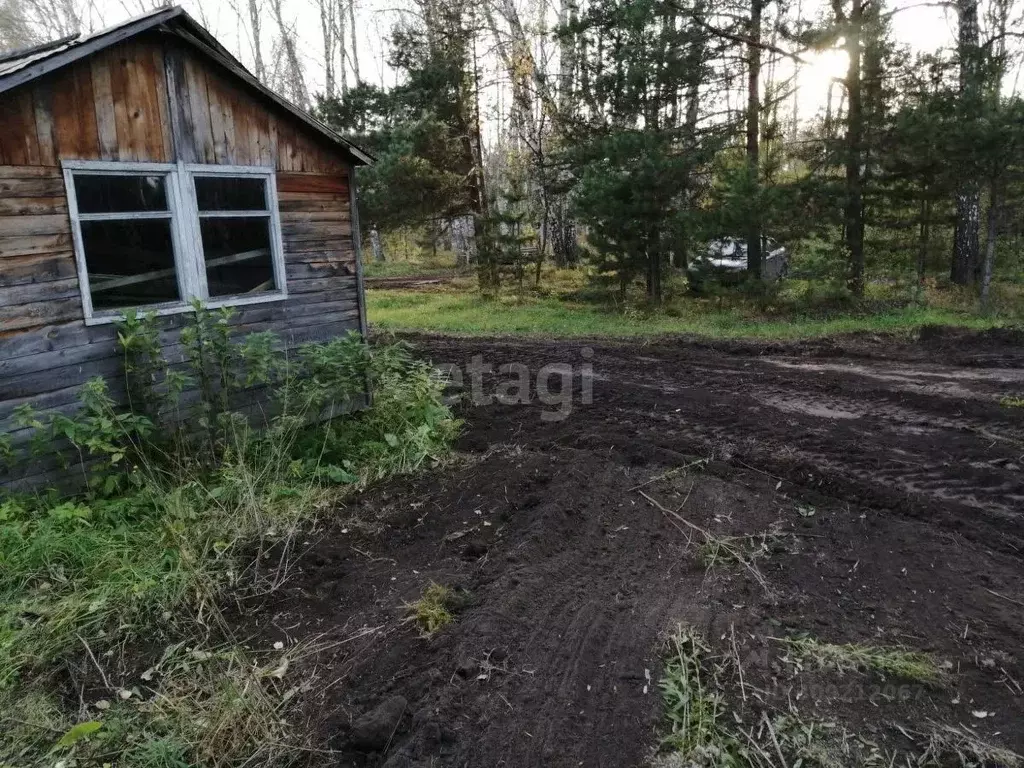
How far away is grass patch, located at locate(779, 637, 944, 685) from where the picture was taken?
3.35m

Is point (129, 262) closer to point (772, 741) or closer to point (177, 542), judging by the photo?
point (177, 542)

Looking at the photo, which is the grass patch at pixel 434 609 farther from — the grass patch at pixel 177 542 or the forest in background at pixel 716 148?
the forest in background at pixel 716 148

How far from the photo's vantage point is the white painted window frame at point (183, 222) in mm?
5543

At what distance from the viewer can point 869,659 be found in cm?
346

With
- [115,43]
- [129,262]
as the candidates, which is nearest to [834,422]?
[129,262]

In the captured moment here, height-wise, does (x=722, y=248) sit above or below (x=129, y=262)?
below

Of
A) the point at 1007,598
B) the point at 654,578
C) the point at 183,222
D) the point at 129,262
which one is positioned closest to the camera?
the point at 1007,598

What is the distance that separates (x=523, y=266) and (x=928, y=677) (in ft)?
54.4

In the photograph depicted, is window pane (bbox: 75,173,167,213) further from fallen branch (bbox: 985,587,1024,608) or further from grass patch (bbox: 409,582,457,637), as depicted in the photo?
fallen branch (bbox: 985,587,1024,608)

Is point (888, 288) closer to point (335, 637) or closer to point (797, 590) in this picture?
point (797, 590)

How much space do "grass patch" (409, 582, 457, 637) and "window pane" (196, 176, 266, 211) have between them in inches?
171

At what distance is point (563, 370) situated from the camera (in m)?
10.1

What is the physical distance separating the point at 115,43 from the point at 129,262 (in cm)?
176

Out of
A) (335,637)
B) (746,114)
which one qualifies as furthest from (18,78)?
(746,114)
